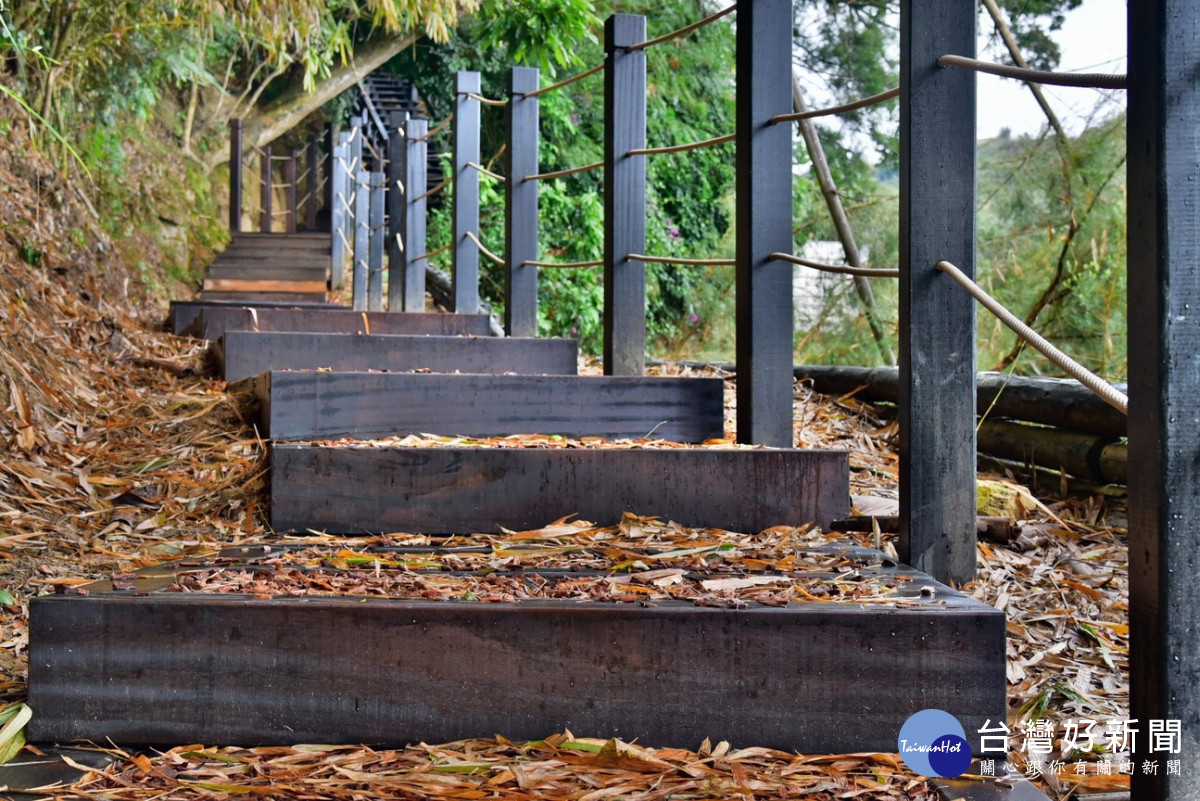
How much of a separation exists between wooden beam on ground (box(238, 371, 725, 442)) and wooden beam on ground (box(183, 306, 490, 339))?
5.47 ft

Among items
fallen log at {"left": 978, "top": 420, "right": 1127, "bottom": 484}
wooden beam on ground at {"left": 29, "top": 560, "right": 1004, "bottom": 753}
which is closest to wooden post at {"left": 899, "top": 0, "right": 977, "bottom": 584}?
wooden beam on ground at {"left": 29, "top": 560, "right": 1004, "bottom": 753}

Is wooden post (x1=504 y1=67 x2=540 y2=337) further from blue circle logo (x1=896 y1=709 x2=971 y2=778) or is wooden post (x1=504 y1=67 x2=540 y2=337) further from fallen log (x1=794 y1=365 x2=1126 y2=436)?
blue circle logo (x1=896 y1=709 x2=971 y2=778)

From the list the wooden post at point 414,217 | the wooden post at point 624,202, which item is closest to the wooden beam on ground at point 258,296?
the wooden post at point 414,217

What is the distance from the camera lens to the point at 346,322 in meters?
4.17

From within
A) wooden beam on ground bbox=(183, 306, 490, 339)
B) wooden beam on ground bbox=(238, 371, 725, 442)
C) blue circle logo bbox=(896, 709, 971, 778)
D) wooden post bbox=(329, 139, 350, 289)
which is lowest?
blue circle logo bbox=(896, 709, 971, 778)

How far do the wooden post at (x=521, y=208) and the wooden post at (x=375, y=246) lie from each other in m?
→ 3.49

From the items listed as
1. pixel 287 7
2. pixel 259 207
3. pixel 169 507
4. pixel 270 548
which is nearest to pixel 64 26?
pixel 287 7

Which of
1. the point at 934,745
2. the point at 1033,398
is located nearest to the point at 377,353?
the point at 1033,398

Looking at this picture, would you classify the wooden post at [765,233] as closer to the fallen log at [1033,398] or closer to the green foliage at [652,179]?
the fallen log at [1033,398]

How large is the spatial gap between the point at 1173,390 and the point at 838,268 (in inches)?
40.8

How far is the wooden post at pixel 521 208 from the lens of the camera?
148 inches

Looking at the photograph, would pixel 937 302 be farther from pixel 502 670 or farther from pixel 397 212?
pixel 397 212

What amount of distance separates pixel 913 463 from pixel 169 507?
1.45 meters

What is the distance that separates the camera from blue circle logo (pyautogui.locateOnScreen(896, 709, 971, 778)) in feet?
Answer: 3.76
